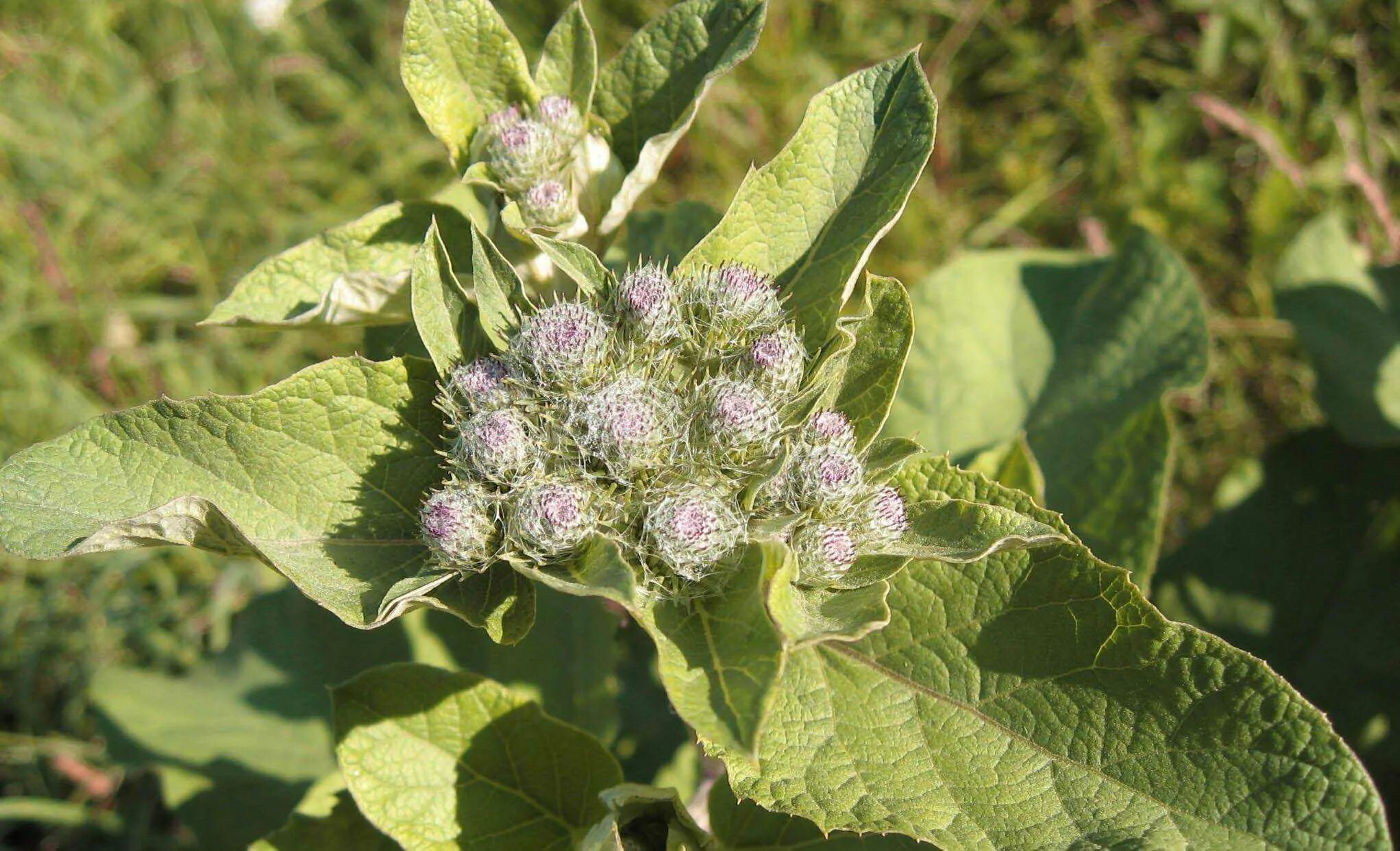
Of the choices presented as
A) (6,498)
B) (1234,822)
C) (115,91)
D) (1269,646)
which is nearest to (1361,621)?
(1269,646)

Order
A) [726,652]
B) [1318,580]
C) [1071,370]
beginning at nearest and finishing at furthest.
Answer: [726,652] → [1071,370] → [1318,580]

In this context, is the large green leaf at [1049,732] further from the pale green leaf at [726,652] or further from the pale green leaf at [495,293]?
the pale green leaf at [495,293]

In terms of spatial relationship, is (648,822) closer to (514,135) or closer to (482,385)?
(482,385)

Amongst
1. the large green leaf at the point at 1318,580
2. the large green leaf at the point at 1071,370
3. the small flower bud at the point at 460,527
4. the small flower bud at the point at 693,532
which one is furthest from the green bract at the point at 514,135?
the large green leaf at the point at 1318,580

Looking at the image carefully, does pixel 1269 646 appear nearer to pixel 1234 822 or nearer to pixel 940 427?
pixel 940 427

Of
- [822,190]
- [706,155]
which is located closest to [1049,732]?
[822,190]
